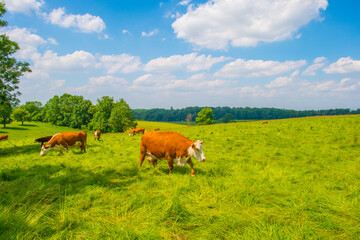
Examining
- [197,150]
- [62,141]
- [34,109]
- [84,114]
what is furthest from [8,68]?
[34,109]

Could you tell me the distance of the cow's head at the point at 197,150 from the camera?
20.3 feet

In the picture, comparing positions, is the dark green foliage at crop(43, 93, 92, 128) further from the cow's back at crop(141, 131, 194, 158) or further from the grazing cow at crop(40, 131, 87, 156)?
the cow's back at crop(141, 131, 194, 158)

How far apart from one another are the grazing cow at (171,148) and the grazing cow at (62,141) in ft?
22.8

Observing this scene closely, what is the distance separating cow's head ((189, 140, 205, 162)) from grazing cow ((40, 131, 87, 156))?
963cm

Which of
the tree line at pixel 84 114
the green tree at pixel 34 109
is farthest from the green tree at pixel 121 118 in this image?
the green tree at pixel 34 109

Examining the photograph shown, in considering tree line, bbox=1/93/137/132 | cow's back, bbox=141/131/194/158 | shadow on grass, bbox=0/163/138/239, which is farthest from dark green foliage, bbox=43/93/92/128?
cow's back, bbox=141/131/194/158

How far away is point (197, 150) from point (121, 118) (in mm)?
49768

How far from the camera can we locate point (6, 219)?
9.64 ft

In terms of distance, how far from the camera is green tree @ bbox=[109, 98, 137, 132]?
5075cm

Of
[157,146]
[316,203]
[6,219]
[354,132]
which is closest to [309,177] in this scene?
[316,203]

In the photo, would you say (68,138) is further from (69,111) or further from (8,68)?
(69,111)

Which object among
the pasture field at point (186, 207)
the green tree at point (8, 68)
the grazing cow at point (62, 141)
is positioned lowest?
the pasture field at point (186, 207)

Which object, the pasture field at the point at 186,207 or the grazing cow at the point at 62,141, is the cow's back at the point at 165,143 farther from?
the grazing cow at the point at 62,141

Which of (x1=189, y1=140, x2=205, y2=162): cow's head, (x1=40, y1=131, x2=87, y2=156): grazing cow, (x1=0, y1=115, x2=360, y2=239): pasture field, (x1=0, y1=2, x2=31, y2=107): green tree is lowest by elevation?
(x1=0, y1=115, x2=360, y2=239): pasture field
